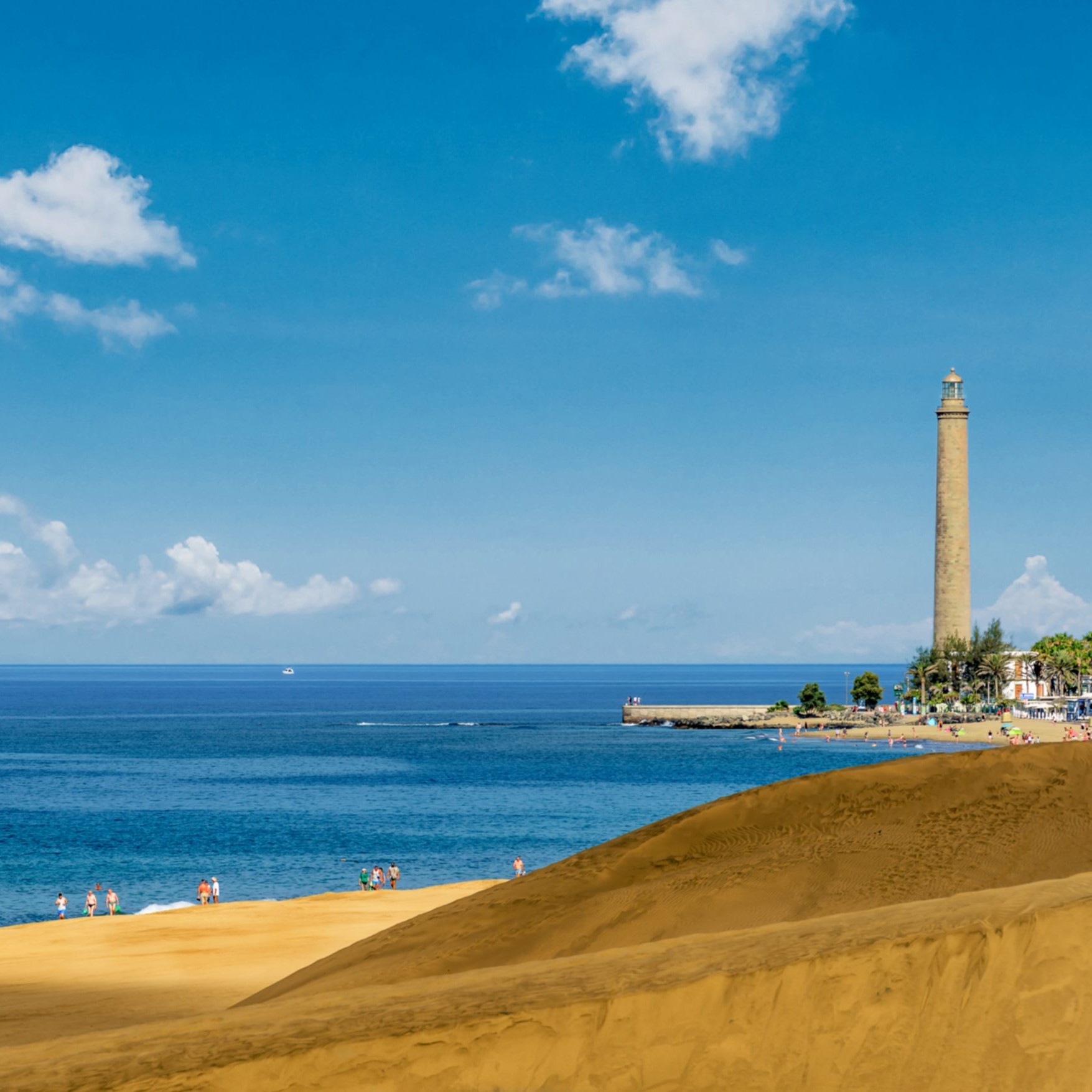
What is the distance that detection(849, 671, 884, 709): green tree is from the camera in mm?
133125

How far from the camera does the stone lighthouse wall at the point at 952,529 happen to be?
120 m

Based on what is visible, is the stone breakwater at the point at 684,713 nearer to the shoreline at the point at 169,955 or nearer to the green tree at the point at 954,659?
the green tree at the point at 954,659

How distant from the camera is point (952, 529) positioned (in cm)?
11956

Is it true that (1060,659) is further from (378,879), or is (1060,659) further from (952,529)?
(378,879)

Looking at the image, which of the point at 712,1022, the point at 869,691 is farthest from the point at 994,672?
the point at 712,1022

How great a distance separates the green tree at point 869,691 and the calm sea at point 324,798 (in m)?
13.9

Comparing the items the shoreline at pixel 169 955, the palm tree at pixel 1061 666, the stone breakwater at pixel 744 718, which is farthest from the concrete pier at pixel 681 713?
the shoreline at pixel 169 955

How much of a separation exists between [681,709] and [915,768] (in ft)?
451

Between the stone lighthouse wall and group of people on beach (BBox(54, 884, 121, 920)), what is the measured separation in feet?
305

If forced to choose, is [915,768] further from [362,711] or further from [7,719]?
[362,711]

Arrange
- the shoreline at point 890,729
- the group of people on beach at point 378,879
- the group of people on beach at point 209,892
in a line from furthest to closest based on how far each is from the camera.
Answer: the shoreline at point 890,729 → the group of people on beach at point 378,879 → the group of people on beach at point 209,892

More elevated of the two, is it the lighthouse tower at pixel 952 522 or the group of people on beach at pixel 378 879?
the lighthouse tower at pixel 952 522

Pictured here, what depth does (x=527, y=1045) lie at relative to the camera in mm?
7766

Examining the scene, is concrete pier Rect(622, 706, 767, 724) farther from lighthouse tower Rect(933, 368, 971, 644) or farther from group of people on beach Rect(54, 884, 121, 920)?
group of people on beach Rect(54, 884, 121, 920)
